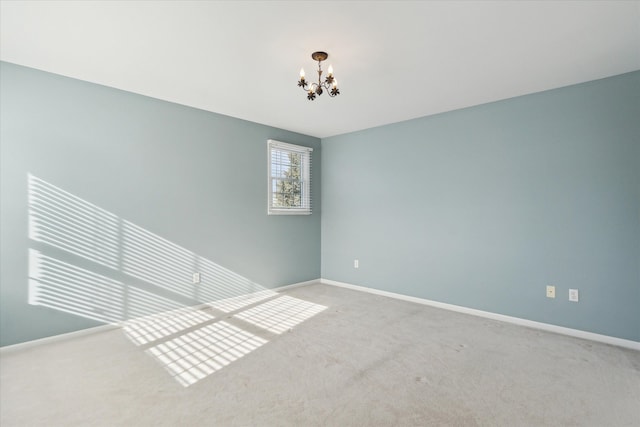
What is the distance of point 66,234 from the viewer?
2.95m

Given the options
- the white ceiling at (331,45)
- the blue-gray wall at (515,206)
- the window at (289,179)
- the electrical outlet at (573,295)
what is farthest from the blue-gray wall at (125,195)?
the electrical outlet at (573,295)

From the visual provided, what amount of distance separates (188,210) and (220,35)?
7.13 feet

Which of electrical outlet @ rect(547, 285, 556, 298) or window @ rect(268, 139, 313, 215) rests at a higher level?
window @ rect(268, 139, 313, 215)

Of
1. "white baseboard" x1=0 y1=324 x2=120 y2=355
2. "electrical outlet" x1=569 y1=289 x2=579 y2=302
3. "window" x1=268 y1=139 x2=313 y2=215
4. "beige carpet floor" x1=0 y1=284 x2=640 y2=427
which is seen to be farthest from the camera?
"window" x1=268 y1=139 x2=313 y2=215

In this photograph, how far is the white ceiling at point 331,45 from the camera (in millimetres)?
2025

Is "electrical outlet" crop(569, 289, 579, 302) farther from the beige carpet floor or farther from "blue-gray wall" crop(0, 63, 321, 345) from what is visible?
"blue-gray wall" crop(0, 63, 321, 345)

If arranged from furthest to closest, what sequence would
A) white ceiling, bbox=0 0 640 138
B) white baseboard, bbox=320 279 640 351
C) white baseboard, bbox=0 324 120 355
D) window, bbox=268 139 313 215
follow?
window, bbox=268 139 313 215, white baseboard, bbox=320 279 640 351, white baseboard, bbox=0 324 120 355, white ceiling, bbox=0 0 640 138

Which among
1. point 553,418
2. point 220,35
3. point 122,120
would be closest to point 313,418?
point 553,418

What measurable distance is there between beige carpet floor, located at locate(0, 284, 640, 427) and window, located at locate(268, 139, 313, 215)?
6.55ft

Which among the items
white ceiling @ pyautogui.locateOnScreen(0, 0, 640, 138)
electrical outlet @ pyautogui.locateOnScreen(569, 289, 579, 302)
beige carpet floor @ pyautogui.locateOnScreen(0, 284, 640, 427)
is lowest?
beige carpet floor @ pyautogui.locateOnScreen(0, 284, 640, 427)

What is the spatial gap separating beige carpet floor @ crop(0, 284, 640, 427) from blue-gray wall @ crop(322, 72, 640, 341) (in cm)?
48

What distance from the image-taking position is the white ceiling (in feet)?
6.64

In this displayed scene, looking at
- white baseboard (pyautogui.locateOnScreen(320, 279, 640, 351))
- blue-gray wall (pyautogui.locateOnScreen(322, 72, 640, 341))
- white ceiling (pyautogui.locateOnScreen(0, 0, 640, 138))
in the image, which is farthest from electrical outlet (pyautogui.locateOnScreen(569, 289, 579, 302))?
white ceiling (pyautogui.locateOnScreen(0, 0, 640, 138))

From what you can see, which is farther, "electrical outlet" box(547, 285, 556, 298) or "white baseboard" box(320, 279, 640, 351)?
"electrical outlet" box(547, 285, 556, 298)
